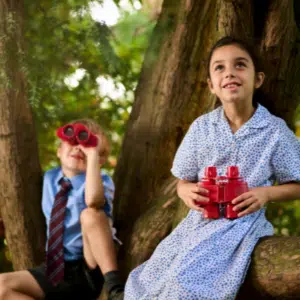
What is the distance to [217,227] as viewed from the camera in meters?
3.09

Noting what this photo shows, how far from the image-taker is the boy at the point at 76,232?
3.79 meters

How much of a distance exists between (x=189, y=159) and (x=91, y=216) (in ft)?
2.39

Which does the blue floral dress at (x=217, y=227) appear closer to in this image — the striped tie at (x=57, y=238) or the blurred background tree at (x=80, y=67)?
the striped tie at (x=57, y=238)

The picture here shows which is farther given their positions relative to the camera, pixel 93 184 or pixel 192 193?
pixel 93 184

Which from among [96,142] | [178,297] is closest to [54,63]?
[96,142]

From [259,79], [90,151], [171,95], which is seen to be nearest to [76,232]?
[90,151]

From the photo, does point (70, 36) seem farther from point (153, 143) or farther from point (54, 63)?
point (153, 143)

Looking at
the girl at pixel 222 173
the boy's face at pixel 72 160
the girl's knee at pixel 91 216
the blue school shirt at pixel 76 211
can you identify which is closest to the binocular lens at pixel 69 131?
the boy's face at pixel 72 160

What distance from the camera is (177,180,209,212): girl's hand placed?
311 cm

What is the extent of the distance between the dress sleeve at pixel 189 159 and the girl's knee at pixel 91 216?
1.99ft

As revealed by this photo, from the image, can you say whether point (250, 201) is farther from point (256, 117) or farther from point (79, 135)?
point (79, 135)

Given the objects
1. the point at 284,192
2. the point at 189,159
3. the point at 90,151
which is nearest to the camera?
the point at 284,192

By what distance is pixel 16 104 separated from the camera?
416cm

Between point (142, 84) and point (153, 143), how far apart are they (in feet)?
1.28
